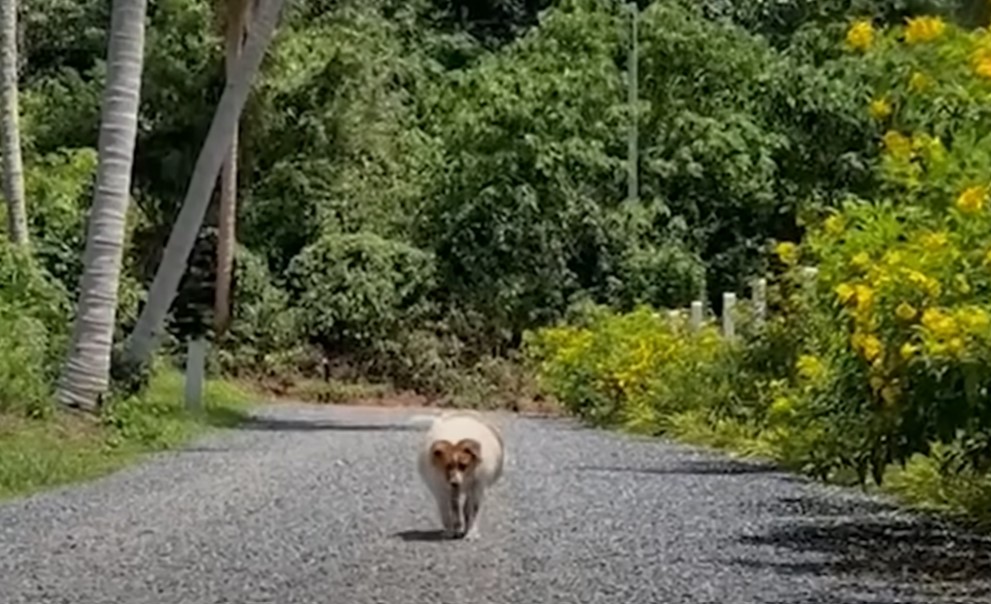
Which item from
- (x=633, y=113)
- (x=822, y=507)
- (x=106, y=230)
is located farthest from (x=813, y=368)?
(x=633, y=113)

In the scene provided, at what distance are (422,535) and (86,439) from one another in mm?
8080

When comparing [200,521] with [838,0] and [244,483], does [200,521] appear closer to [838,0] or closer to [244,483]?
[244,483]

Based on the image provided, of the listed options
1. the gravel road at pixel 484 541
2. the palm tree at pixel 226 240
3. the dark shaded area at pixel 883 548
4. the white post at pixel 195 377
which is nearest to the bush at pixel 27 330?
the white post at pixel 195 377

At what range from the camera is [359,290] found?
3631 centimetres

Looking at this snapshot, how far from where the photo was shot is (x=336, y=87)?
127 feet

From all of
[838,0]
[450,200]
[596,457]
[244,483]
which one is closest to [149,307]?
[596,457]

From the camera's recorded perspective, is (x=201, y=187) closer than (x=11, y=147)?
Yes

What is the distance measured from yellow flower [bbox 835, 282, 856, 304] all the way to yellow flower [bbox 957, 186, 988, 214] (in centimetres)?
95

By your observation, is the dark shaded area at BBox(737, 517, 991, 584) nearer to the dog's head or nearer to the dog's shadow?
the dog's head

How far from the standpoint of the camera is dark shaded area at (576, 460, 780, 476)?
58.9 feet

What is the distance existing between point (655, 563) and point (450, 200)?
27.3 m

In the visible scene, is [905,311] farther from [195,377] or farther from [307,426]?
[195,377]

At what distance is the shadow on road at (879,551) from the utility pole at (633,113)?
79.0 feet

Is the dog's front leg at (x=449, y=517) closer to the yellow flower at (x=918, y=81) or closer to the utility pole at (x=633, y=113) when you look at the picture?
Answer: the yellow flower at (x=918, y=81)
